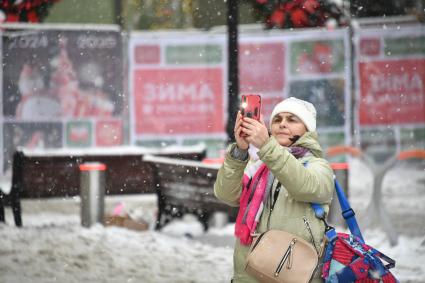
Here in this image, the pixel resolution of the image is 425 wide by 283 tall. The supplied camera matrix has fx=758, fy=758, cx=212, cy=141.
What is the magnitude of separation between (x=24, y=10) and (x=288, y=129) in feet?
41.4

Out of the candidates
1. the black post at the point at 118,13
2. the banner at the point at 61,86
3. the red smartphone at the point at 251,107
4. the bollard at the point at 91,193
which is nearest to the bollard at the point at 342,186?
the bollard at the point at 91,193

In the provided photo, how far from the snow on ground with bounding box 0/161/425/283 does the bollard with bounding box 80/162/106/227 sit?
0.46 ft

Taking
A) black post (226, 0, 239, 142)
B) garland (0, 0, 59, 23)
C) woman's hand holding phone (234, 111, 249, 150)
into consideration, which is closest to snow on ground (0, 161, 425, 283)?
black post (226, 0, 239, 142)

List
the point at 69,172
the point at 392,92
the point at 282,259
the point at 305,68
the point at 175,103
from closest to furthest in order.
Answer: the point at 282,259, the point at 69,172, the point at 175,103, the point at 305,68, the point at 392,92

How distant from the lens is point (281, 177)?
2.96 metres

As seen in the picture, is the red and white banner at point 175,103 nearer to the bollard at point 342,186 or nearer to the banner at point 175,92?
the banner at point 175,92

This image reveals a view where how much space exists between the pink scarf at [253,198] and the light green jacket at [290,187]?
31 mm

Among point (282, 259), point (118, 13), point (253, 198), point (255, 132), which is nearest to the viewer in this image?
point (255, 132)

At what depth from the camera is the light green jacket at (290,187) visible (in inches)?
116

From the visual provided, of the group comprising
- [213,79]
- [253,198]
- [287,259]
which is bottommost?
[287,259]

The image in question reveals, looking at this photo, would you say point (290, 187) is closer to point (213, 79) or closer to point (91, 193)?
point (91, 193)

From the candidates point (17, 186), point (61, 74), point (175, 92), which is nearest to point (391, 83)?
point (175, 92)

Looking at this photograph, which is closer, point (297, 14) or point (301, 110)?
point (301, 110)

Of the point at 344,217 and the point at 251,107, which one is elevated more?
the point at 251,107
